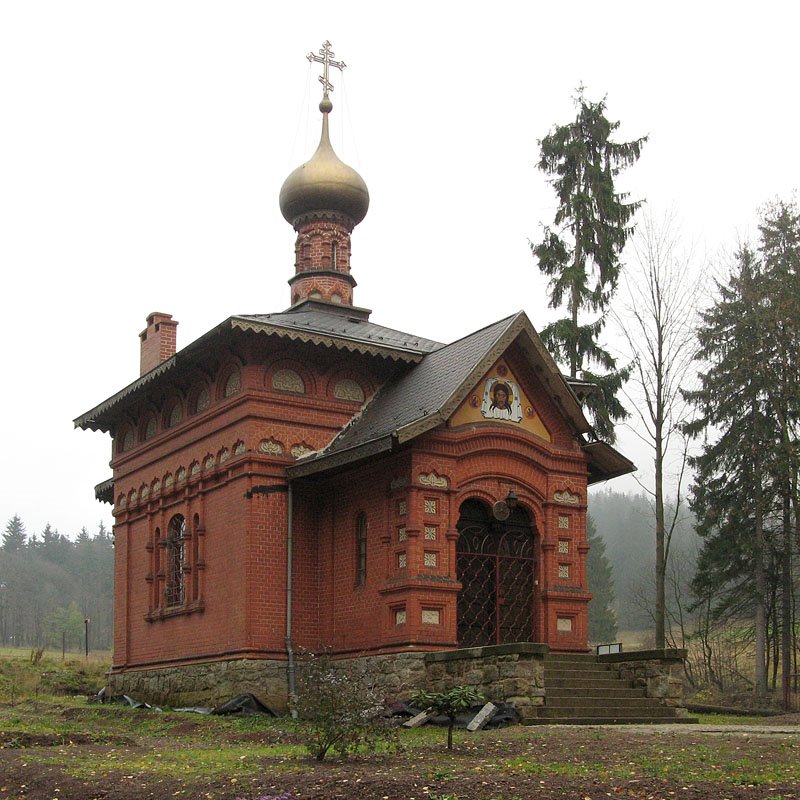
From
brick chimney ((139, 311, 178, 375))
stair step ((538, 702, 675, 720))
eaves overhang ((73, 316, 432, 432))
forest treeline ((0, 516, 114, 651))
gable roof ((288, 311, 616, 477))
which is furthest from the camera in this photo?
forest treeline ((0, 516, 114, 651))

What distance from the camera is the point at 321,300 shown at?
76.3 ft

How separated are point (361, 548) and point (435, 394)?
271 centimetres

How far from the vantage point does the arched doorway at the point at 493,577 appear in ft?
57.4

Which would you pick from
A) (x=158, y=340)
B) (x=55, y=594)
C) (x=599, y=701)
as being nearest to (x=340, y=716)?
(x=599, y=701)

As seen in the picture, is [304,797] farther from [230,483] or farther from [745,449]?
[745,449]

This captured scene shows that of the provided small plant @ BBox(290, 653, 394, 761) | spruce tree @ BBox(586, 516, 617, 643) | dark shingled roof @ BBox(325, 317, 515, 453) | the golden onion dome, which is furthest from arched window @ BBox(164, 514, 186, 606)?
spruce tree @ BBox(586, 516, 617, 643)

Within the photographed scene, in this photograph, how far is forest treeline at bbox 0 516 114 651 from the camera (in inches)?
3031

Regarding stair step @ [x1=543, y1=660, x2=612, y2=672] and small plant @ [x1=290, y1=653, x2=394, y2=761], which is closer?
small plant @ [x1=290, y1=653, x2=394, y2=761]

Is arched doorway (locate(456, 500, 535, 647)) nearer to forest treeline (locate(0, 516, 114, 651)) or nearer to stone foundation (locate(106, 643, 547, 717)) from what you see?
stone foundation (locate(106, 643, 547, 717))

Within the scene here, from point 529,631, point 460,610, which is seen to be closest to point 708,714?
point 529,631

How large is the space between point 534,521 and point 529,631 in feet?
5.56

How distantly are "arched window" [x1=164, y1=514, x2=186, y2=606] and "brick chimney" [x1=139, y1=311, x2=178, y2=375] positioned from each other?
3.66 m

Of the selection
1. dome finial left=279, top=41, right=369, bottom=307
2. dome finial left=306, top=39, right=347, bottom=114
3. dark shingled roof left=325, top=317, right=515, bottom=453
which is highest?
dome finial left=306, top=39, right=347, bottom=114

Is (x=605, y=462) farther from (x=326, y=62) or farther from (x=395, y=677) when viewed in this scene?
(x=326, y=62)
